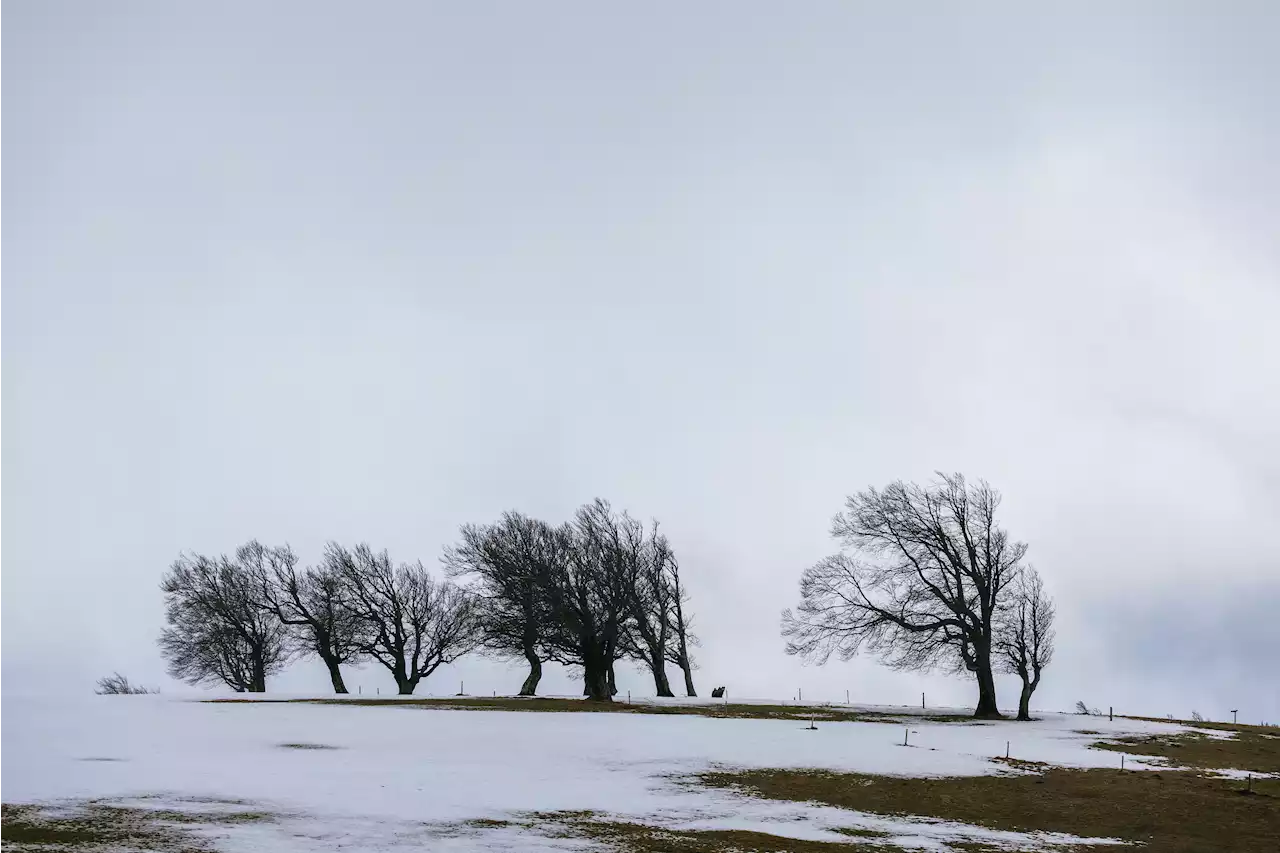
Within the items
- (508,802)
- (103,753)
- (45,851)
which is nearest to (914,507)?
(508,802)

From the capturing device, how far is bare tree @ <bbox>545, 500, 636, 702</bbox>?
53906mm

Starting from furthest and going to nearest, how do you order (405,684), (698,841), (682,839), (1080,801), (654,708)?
(405,684)
(654,708)
(1080,801)
(682,839)
(698,841)

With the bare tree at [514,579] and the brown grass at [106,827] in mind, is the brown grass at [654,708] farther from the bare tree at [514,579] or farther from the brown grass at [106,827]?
the brown grass at [106,827]

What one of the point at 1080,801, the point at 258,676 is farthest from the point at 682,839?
the point at 258,676

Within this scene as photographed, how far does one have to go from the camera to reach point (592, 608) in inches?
2260

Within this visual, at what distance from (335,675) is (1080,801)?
51.7 m

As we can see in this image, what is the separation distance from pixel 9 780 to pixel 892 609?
39.8 metres

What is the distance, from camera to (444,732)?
3225 cm

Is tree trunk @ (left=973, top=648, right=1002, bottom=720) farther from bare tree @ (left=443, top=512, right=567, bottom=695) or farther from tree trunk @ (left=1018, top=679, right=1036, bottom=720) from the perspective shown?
bare tree @ (left=443, top=512, right=567, bottom=695)

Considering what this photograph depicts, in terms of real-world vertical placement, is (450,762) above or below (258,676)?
above

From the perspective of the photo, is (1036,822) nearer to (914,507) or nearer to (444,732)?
(444,732)

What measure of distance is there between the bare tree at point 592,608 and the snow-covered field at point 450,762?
13.8m

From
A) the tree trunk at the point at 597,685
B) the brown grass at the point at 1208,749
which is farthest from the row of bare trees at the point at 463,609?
the brown grass at the point at 1208,749

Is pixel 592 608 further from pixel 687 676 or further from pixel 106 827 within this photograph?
pixel 106 827
